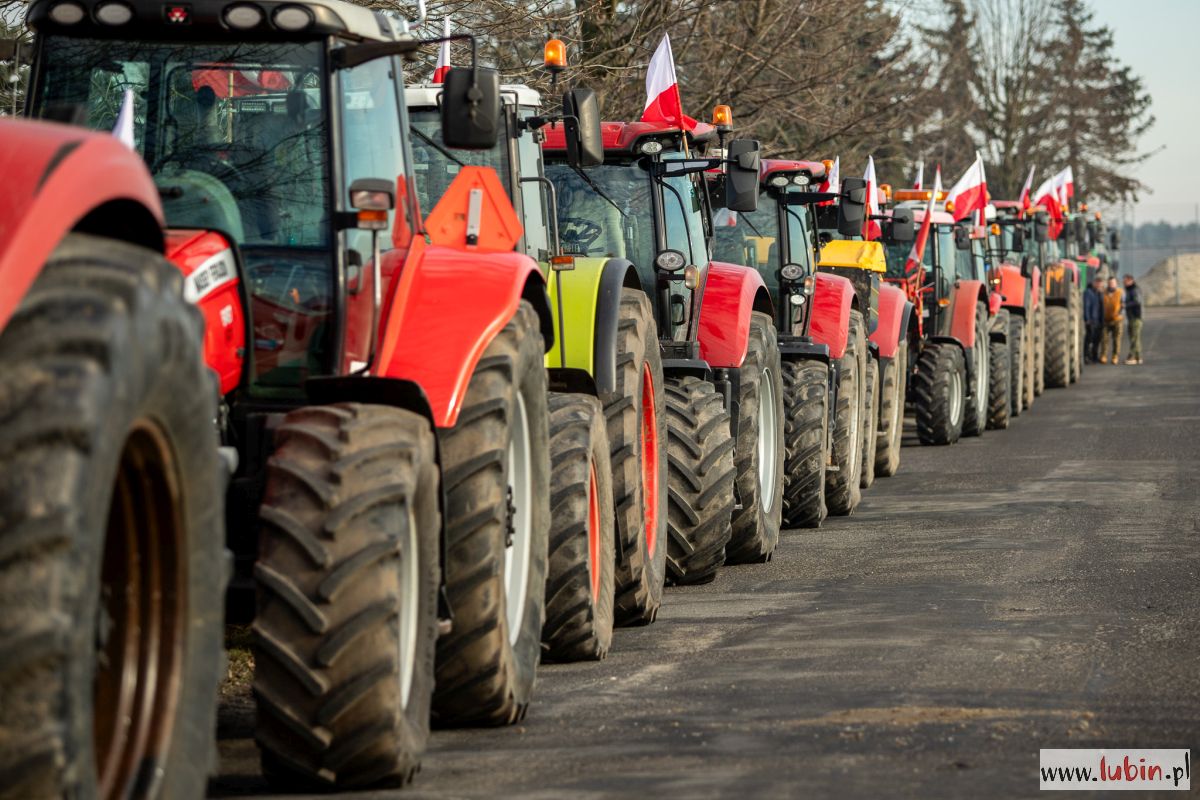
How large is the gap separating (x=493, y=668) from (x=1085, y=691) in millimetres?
2112

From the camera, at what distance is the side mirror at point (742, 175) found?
11.3m

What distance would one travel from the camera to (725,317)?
447 inches

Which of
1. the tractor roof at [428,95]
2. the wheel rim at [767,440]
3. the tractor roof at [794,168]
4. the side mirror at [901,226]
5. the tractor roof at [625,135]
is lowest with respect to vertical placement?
the wheel rim at [767,440]

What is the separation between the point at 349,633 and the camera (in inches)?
203

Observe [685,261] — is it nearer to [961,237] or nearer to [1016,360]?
[961,237]

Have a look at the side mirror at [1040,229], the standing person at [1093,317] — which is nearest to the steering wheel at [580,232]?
the side mirror at [1040,229]

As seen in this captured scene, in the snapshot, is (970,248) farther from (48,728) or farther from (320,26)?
(48,728)

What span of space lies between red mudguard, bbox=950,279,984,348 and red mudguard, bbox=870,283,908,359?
3.22 m

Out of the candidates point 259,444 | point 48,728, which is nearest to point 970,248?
point 259,444

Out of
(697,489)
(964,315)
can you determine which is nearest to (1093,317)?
(964,315)

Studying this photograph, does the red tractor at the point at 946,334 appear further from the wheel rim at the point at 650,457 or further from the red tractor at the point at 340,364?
the red tractor at the point at 340,364

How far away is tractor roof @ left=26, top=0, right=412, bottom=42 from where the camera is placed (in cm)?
612

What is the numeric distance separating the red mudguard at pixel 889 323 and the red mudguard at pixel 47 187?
508 inches

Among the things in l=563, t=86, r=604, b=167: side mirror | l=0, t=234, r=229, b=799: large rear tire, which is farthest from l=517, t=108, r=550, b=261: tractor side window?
l=0, t=234, r=229, b=799: large rear tire
